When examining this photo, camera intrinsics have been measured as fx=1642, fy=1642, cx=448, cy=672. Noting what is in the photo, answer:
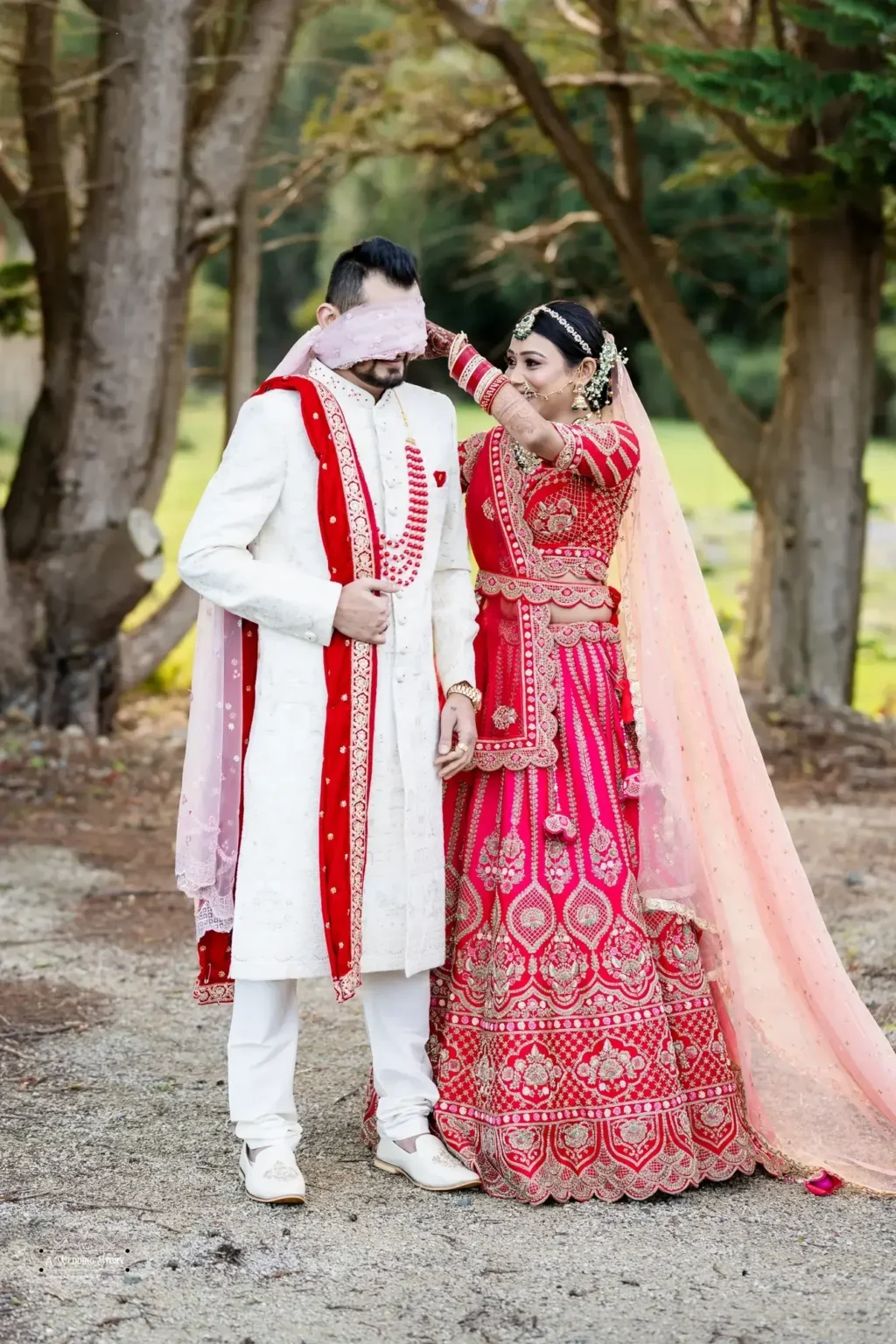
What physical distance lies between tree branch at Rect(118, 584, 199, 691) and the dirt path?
13.5 ft

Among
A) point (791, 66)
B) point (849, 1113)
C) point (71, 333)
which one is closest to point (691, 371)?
point (791, 66)

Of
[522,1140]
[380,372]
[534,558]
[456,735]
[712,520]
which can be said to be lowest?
[522,1140]

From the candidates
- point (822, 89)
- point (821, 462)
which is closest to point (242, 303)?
point (821, 462)

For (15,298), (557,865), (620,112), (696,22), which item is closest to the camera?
(557,865)

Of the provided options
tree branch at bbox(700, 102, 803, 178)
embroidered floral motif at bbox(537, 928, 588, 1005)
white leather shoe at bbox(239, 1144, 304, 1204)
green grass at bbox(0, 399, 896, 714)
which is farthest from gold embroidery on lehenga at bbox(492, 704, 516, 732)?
green grass at bbox(0, 399, 896, 714)

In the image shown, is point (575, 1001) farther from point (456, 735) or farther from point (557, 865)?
point (456, 735)

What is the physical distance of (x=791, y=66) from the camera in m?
7.21

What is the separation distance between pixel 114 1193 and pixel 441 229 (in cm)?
1515

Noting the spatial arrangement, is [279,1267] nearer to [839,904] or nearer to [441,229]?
[839,904]

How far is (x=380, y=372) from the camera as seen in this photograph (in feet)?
10.4

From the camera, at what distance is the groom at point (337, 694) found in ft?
10.1

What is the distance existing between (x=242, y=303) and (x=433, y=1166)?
6.84 meters

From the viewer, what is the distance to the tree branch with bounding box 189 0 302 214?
25.9 feet

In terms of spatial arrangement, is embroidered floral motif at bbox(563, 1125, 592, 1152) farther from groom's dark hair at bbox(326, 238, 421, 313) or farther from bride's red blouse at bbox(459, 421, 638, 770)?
groom's dark hair at bbox(326, 238, 421, 313)
